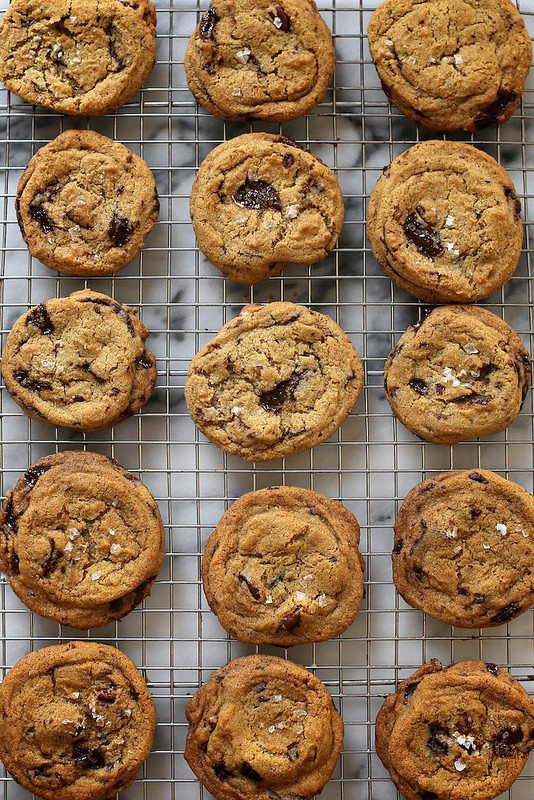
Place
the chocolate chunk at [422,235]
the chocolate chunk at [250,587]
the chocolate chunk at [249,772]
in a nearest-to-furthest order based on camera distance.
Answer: the chocolate chunk at [249,772]
the chocolate chunk at [250,587]
the chocolate chunk at [422,235]

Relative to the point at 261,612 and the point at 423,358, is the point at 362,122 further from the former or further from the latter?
the point at 261,612

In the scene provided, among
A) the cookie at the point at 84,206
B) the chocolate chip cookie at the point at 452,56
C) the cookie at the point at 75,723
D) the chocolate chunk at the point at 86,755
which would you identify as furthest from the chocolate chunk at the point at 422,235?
the chocolate chunk at the point at 86,755

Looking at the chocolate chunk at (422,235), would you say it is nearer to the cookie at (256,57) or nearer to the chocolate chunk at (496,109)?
the chocolate chunk at (496,109)

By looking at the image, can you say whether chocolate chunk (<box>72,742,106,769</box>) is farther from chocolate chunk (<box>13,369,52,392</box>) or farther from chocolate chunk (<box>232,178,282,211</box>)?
chocolate chunk (<box>232,178,282,211</box>)

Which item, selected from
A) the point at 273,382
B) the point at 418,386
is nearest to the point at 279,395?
the point at 273,382

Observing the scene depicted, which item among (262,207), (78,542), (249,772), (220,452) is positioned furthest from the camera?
(220,452)

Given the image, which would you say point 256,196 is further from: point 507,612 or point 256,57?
point 507,612

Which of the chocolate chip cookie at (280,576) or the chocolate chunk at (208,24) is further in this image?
the chocolate chunk at (208,24)
